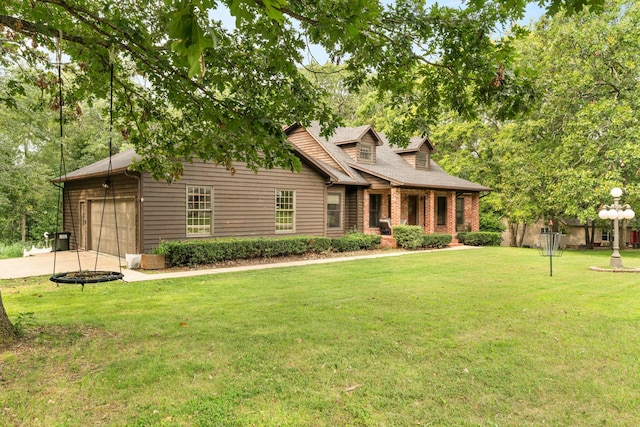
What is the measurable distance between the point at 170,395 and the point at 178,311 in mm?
2959

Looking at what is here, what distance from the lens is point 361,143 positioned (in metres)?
20.6

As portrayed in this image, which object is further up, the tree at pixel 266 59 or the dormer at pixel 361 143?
the dormer at pixel 361 143

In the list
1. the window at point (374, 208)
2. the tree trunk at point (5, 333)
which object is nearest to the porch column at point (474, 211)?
the window at point (374, 208)

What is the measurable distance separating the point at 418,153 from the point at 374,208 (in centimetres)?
490

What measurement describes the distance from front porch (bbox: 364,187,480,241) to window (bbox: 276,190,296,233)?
453cm

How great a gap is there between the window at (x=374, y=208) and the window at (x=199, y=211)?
924 cm

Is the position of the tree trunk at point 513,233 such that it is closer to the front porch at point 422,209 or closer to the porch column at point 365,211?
the front porch at point 422,209

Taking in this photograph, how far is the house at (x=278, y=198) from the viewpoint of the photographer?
41.0 ft

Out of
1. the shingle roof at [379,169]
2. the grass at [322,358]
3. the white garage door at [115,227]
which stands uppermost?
the shingle roof at [379,169]

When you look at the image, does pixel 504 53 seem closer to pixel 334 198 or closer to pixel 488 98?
pixel 488 98

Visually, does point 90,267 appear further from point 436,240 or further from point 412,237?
point 436,240

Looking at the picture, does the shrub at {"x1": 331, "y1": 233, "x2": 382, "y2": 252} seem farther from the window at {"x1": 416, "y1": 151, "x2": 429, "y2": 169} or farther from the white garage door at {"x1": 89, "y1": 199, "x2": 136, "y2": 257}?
the window at {"x1": 416, "y1": 151, "x2": 429, "y2": 169}

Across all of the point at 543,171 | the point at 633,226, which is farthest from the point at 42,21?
the point at 633,226

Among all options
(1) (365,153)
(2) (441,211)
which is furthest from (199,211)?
(2) (441,211)
